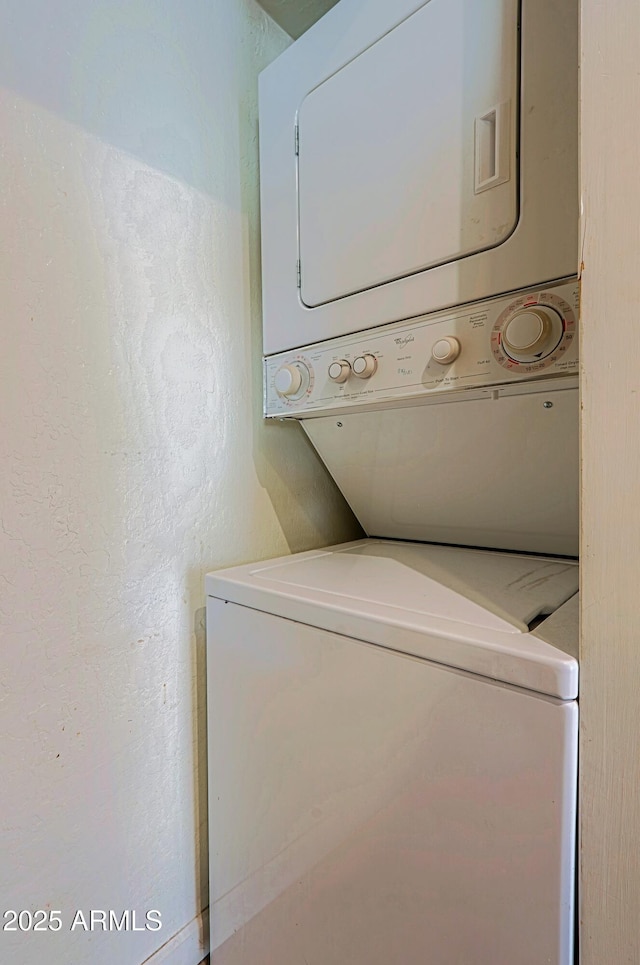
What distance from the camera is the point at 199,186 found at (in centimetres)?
124

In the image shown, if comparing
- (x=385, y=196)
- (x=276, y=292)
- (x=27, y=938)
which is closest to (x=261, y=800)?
(x=27, y=938)

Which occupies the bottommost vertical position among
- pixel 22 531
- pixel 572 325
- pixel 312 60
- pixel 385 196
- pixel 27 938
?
pixel 27 938

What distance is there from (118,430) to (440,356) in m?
0.72

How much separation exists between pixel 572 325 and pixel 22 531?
3.55 feet

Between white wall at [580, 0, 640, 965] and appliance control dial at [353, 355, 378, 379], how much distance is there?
524 mm

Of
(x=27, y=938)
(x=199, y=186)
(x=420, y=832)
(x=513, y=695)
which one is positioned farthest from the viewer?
(x=199, y=186)

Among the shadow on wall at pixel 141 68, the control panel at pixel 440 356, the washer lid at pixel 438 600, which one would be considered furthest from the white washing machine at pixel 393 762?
the shadow on wall at pixel 141 68

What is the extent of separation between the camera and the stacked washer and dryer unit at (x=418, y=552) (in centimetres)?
67

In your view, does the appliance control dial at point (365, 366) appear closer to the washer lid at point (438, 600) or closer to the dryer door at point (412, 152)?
the dryer door at point (412, 152)

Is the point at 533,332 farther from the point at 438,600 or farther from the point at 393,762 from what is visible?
the point at 393,762

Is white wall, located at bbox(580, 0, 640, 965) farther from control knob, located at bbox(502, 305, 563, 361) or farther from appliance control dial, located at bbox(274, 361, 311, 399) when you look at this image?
appliance control dial, located at bbox(274, 361, 311, 399)

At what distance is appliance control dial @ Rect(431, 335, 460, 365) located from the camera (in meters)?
0.93

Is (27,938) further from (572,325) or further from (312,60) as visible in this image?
(312,60)

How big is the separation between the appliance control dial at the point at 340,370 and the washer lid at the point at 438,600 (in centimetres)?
46
